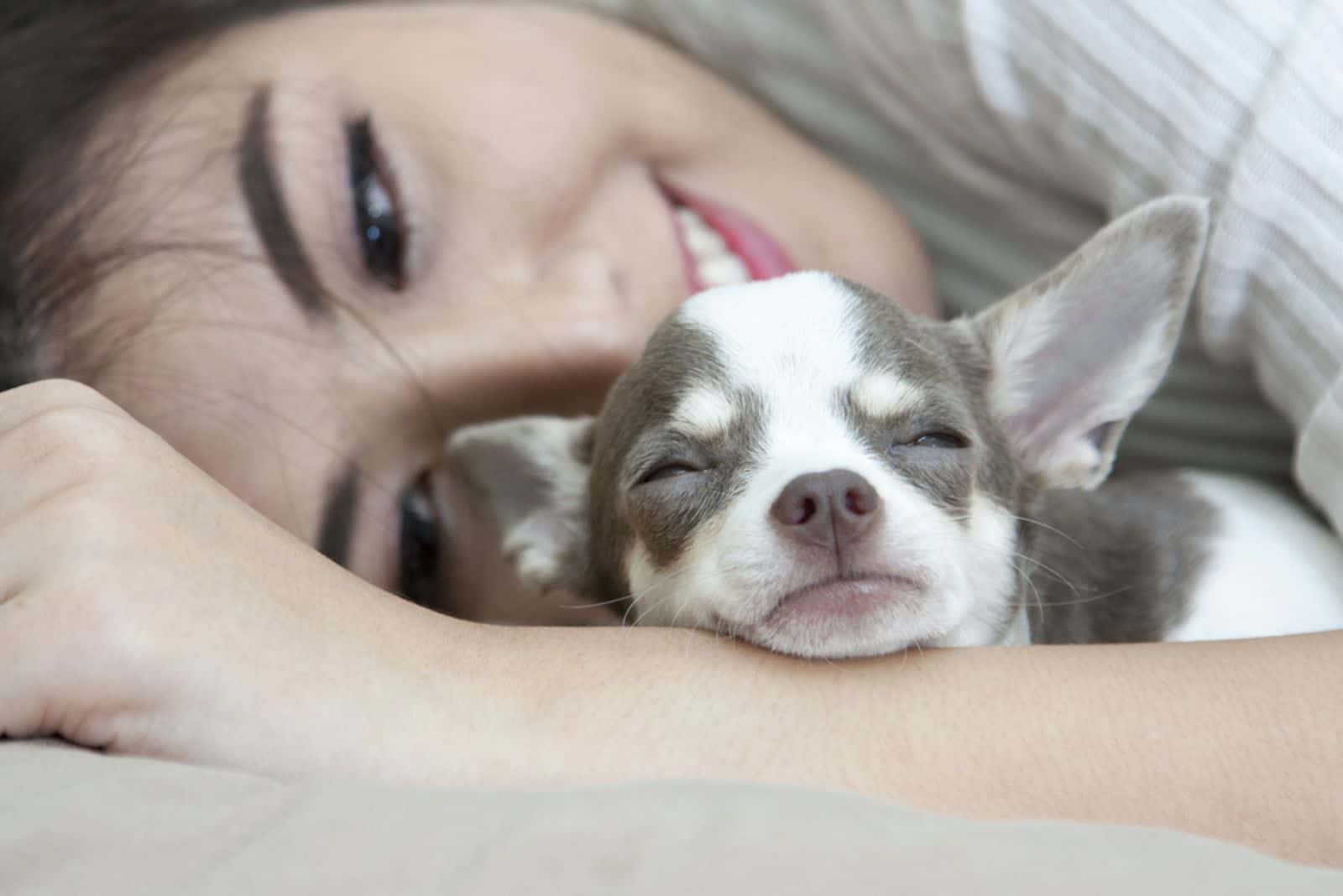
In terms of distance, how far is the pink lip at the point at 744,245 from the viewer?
5.56ft

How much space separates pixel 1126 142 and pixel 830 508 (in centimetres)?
72

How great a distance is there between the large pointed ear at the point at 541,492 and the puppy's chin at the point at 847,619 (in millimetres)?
488

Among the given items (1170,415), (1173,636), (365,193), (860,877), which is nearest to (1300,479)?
(1173,636)

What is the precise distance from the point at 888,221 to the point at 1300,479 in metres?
0.74

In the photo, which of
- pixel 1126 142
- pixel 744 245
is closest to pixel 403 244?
pixel 744 245

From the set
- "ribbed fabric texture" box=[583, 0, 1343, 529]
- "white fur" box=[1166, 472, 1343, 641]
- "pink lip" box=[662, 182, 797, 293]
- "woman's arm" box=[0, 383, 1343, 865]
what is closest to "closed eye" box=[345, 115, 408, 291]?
"pink lip" box=[662, 182, 797, 293]

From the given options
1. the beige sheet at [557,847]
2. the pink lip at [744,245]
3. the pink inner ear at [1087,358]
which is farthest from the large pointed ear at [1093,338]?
the beige sheet at [557,847]

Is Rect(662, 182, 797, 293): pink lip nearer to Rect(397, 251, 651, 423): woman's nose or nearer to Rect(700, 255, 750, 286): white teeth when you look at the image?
Rect(700, 255, 750, 286): white teeth

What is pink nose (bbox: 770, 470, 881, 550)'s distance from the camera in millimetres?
1059

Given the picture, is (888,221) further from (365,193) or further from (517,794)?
(517,794)

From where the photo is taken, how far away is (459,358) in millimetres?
1520

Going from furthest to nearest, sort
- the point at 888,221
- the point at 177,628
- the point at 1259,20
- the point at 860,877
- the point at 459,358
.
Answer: the point at 888,221
the point at 459,358
the point at 1259,20
the point at 177,628
the point at 860,877

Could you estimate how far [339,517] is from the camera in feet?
4.75

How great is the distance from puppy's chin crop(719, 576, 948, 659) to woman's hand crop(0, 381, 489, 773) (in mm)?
292
